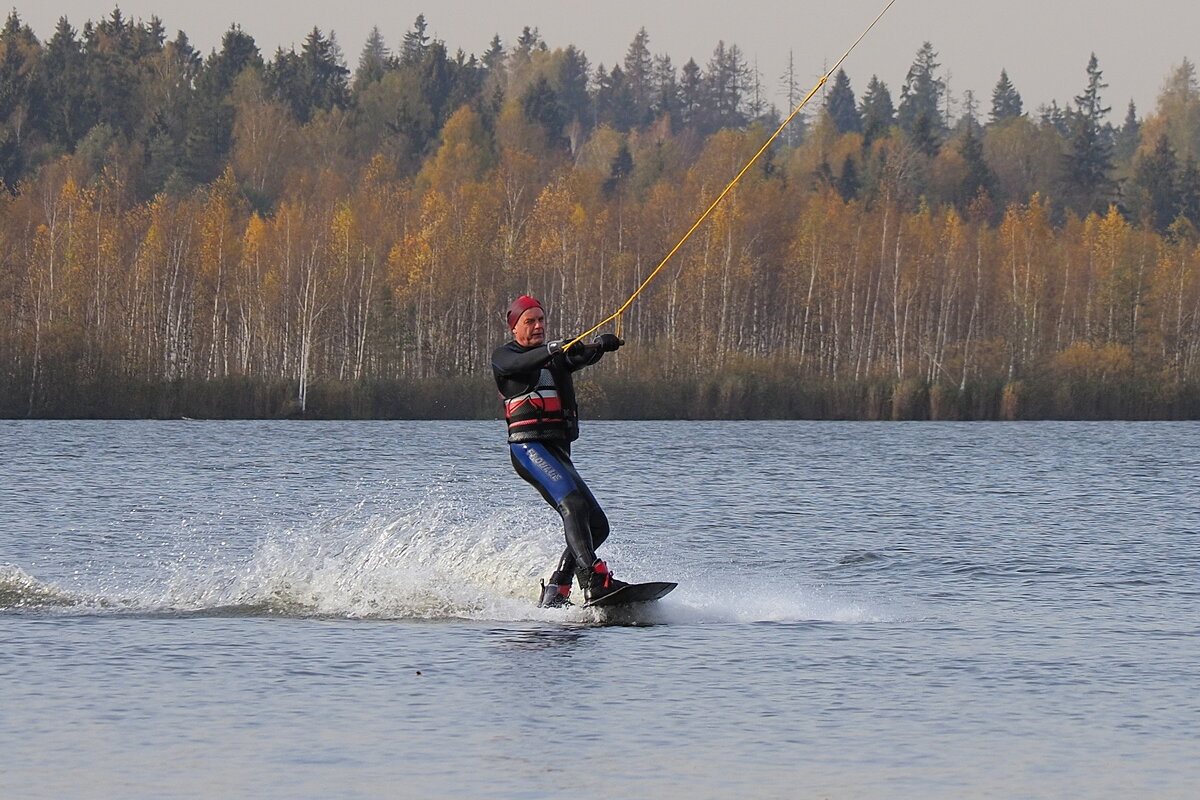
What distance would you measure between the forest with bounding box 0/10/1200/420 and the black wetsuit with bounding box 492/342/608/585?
138ft

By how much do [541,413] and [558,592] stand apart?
1266mm

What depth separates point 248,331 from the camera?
2594 inches

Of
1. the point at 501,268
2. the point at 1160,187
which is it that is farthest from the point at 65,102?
the point at 1160,187

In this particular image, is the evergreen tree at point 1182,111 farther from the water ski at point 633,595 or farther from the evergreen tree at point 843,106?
the water ski at point 633,595

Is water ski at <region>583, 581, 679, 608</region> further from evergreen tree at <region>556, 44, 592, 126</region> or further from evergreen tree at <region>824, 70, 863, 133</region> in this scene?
evergreen tree at <region>824, 70, 863, 133</region>

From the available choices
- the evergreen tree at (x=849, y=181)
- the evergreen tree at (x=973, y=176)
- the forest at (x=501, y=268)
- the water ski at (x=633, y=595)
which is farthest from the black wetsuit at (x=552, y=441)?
the evergreen tree at (x=973, y=176)

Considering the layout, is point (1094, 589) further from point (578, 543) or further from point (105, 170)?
point (105, 170)

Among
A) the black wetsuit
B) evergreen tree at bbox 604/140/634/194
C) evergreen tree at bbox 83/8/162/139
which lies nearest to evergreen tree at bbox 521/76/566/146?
evergreen tree at bbox 604/140/634/194

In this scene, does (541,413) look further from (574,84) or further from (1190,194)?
(574,84)

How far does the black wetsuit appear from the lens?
12438mm

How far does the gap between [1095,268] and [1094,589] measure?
60.8 meters

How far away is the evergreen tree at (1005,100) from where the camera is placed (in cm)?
15066

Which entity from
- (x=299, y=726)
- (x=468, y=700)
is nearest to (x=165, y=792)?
(x=299, y=726)

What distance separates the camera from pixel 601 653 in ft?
38.4
